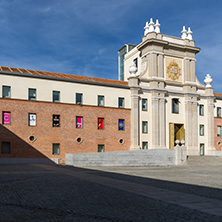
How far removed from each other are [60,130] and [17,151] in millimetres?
5616

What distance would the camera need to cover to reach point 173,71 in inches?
1783

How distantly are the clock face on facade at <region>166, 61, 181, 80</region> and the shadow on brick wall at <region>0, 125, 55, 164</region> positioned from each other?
894 inches

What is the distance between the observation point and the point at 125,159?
31.6 m

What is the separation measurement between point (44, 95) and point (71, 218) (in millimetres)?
29609

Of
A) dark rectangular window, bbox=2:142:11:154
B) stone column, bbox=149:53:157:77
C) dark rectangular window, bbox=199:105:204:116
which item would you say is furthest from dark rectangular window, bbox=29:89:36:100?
dark rectangular window, bbox=199:105:204:116

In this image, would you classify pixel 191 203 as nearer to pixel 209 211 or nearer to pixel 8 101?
pixel 209 211

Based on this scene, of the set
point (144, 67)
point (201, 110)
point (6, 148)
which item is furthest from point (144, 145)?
point (6, 148)

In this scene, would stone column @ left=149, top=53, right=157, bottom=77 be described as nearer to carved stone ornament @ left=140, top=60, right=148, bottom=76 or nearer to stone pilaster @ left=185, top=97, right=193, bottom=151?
carved stone ornament @ left=140, top=60, right=148, bottom=76

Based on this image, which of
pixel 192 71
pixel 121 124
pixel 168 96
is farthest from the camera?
pixel 192 71

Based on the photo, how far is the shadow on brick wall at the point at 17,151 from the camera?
108 ft

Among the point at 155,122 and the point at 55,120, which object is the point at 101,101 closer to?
the point at 55,120

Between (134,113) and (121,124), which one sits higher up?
(134,113)

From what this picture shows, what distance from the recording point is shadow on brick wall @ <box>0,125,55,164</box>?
1297 inches

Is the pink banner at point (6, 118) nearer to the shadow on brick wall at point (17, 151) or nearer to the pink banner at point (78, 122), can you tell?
the shadow on brick wall at point (17, 151)
